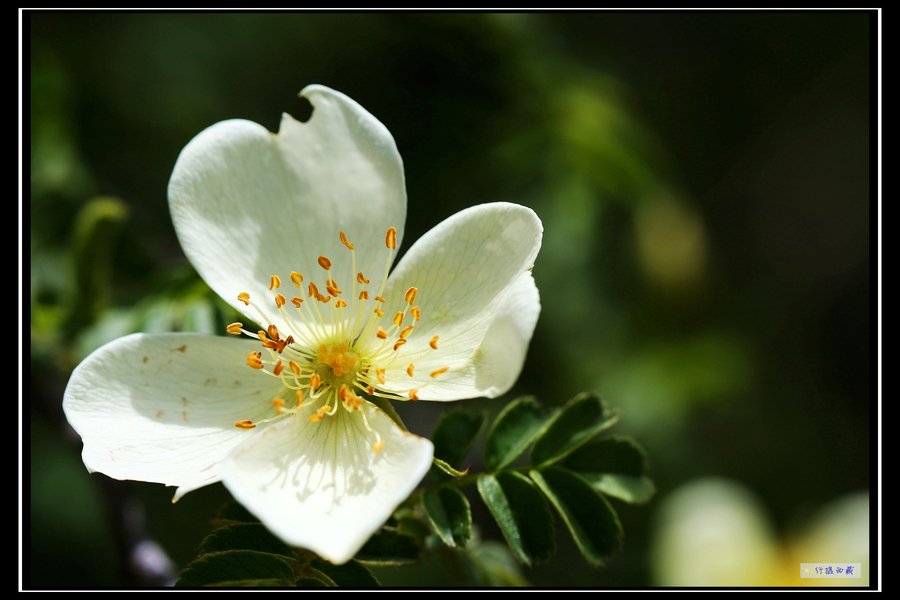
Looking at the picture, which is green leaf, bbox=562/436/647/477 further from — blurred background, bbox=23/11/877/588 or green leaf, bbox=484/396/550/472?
blurred background, bbox=23/11/877/588

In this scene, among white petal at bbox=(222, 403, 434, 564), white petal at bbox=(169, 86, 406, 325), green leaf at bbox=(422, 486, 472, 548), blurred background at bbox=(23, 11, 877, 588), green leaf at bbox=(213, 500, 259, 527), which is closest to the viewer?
white petal at bbox=(222, 403, 434, 564)

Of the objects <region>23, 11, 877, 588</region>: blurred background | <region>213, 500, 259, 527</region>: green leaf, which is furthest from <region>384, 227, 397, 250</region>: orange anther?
<region>213, 500, 259, 527</region>: green leaf

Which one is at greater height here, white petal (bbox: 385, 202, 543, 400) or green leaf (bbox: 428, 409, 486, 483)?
white petal (bbox: 385, 202, 543, 400)

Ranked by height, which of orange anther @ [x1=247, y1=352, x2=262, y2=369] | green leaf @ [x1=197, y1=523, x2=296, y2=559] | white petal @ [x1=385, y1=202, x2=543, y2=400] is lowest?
green leaf @ [x1=197, y1=523, x2=296, y2=559]

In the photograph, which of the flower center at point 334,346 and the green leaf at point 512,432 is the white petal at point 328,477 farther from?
the green leaf at point 512,432

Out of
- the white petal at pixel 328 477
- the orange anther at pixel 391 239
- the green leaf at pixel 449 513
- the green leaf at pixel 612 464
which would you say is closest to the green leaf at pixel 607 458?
the green leaf at pixel 612 464

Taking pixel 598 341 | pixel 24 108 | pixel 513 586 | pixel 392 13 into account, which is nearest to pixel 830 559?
pixel 598 341

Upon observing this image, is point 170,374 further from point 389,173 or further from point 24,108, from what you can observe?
point 24,108
